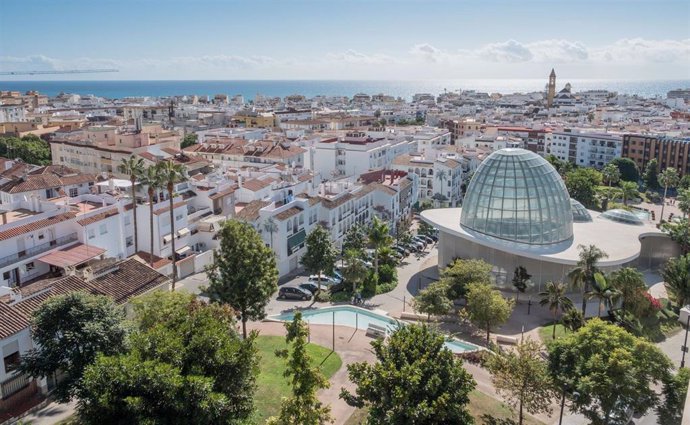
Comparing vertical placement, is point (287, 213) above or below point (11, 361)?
above

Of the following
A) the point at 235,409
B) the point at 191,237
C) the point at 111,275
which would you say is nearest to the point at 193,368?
the point at 235,409

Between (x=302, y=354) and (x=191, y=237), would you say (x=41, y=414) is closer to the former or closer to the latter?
(x=302, y=354)

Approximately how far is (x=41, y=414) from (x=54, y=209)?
2372 centimetres

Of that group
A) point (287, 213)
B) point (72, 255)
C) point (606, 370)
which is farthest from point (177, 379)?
point (287, 213)

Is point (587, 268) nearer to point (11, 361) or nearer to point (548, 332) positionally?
point (548, 332)

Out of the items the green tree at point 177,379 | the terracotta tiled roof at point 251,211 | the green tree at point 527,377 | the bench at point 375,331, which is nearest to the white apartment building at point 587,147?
the terracotta tiled roof at point 251,211

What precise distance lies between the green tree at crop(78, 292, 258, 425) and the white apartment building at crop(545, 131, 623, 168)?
129397 mm

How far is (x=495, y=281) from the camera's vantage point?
61250mm

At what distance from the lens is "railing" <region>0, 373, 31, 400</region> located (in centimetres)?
3203

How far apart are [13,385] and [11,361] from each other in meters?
1.48

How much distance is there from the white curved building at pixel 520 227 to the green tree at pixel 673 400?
92.8 ft

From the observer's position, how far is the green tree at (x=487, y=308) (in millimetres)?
44469

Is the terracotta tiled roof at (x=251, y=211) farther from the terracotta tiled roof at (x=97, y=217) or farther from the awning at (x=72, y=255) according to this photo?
the awning at (x=72, y=255)

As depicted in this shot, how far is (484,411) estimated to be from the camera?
109 ft
